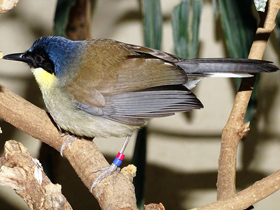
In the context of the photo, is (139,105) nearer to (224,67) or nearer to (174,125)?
(224,67)

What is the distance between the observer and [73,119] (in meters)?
2.07

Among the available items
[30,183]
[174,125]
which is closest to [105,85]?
[30,183]

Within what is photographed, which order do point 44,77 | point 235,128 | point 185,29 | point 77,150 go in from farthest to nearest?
1. point 185,29
2. point 44,77
3. point 77,150
4. point 235,128

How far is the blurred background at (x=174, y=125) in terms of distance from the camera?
10.8ft

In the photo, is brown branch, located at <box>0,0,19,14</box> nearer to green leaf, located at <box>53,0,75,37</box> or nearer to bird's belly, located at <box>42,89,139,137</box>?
bird's belly, located at <box>42,89,139,137</box>

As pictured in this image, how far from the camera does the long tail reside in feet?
5.91

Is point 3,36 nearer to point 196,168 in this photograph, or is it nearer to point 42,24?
point 42,24

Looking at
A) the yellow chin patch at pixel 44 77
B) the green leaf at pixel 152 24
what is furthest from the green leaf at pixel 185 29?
the yellow chin patch at pixel 44 77

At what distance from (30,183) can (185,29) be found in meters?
1.19

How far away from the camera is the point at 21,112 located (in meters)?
2.08

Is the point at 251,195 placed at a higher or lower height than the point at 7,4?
lower

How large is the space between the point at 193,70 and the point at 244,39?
1.25ft

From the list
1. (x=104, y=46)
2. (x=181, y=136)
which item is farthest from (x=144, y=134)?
(x=181, y=136)

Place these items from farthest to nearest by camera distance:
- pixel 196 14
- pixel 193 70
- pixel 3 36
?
1. pixel 3 36
2. pixel 196 14
3. pixel 193 70
